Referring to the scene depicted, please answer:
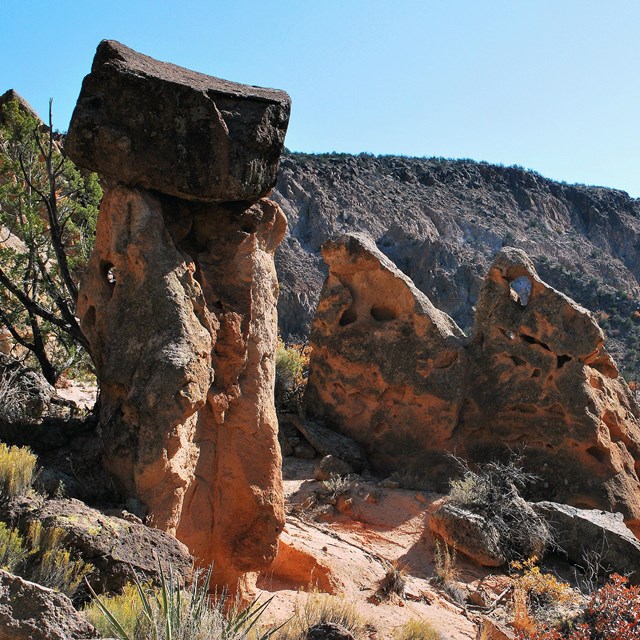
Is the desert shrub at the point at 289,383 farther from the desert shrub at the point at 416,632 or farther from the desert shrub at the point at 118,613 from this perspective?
the desert shrub at the point at 118,613

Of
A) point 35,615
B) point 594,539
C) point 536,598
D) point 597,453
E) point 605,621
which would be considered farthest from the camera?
point 597,453

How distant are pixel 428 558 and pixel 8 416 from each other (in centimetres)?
431

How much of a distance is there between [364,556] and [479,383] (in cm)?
375

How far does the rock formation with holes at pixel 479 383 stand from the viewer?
923 centimetres

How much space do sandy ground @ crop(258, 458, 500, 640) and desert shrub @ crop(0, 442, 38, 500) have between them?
1.82 meters

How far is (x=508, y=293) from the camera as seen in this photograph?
10.0 metres

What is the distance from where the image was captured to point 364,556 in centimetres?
687

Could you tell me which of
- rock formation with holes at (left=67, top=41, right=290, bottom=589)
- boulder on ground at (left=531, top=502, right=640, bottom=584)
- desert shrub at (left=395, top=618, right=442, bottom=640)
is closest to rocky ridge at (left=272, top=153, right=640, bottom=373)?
boulder on ground at (left=531, top=502, right=640, bottom=584)

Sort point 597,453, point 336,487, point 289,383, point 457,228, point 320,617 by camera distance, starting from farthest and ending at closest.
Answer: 1. point 457,228
2. point 289,383
3. point 597,453
4. point 336,487
5. point 320,617

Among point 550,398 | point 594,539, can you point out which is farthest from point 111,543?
point 550,398

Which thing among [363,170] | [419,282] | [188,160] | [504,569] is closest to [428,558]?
[504,569]

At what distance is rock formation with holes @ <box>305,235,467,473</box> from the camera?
384 inches

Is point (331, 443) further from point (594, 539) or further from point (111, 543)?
point (111, 543)

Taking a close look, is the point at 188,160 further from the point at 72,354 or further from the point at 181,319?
the point at 72,354
